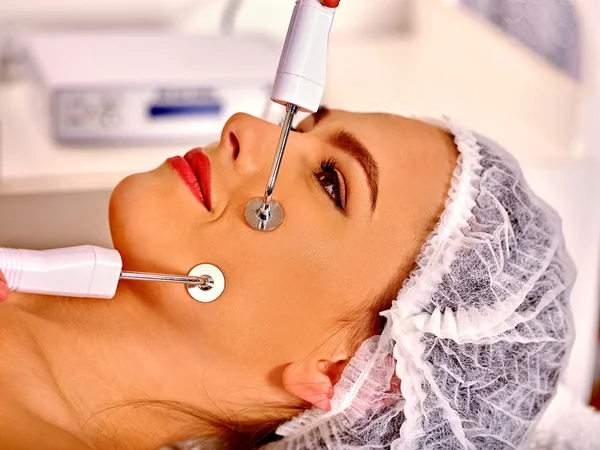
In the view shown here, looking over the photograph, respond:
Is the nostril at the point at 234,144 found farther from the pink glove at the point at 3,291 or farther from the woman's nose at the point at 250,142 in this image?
the pink glove at the point at 3,291

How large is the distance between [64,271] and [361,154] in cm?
43

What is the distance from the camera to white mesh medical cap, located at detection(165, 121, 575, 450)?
1.08m

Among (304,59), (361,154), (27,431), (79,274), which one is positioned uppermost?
(304,59)

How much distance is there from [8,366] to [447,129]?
739 millimetres

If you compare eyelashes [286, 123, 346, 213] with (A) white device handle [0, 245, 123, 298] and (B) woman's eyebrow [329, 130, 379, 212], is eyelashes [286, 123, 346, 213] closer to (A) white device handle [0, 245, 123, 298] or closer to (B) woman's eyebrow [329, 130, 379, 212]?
(B) woman's eyebrow [329, 130, 379, 212]

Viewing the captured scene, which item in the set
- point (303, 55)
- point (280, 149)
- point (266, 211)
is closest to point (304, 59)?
point (303, 55)

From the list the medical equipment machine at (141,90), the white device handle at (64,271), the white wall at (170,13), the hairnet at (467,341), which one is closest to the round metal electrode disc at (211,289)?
the white device handle at (64,271)

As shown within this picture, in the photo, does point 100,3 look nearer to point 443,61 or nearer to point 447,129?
point 443,61

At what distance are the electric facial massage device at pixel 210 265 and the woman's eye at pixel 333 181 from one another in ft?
→ 0.30

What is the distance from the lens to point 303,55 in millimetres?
997

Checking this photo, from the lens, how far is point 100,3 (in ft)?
7.48

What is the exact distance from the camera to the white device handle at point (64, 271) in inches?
39.7

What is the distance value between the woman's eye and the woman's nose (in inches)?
3.0

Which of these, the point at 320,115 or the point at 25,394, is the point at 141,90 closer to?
the point at 320,115
